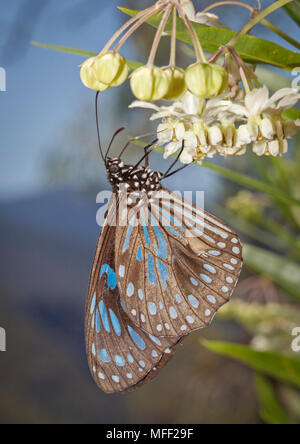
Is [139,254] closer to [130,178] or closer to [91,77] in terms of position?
[130,178]

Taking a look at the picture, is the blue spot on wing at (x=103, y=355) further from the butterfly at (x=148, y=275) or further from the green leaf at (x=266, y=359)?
the green leaf at (x=266, y=359)

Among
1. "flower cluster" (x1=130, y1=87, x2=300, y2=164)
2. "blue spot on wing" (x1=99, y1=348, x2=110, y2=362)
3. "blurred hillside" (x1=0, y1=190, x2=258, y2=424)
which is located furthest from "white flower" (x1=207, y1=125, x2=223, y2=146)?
"blurred hillside" (x1=0, y1=190, x2=258, y2=424)

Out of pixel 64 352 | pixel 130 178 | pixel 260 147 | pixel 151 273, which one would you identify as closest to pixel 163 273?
pixel 151 273

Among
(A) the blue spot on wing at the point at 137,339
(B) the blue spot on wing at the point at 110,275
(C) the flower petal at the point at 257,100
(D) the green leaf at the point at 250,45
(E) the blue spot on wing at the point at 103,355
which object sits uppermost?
(D) the green leaf at the point at 250,45

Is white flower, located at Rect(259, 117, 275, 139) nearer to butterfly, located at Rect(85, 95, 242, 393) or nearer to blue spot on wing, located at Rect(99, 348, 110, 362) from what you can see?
butterfly, located at Rect(85, 95, 242, 393)

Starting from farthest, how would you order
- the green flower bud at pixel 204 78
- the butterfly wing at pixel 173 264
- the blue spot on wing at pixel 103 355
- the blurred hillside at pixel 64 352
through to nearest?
the blurred hillside at pixel 64 352 < the blue spot on wing at pixel 103 355 < the butterfly wing at pixel 173 264 < the green flower bud at pixel 204 78

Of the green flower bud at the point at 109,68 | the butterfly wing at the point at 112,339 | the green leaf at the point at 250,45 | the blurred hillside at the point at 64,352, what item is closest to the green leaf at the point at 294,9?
the green leaf at the point at 250,45

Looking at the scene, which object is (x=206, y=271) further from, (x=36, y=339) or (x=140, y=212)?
(x=36, y=339)
